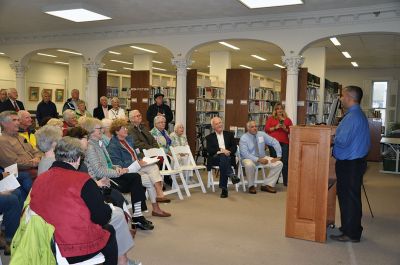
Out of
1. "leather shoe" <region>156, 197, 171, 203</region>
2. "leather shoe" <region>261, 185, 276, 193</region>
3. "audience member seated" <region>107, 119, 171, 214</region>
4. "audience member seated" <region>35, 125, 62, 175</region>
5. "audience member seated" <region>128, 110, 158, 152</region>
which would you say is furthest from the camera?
"leather shoe" <region>261, 185, 276, 193</region>

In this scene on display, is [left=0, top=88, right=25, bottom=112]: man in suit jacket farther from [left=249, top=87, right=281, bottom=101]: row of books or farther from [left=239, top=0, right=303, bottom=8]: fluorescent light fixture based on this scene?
[left=249, top=87, right=281, bottom=101]: row of books

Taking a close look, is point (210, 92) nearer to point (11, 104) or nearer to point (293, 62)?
point (293, 62)

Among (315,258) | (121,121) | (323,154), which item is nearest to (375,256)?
(315,258)

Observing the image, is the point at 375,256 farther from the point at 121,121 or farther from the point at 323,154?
the point at 121,121

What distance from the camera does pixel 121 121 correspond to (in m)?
4.99

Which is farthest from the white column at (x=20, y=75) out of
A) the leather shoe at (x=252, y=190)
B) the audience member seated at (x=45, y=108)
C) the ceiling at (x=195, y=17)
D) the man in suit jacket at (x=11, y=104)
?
the leather shoe at (x=252, y=190)

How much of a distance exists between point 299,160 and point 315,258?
3.41 ft

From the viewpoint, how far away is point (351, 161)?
4.31 metres

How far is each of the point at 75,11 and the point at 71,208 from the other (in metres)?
6.14

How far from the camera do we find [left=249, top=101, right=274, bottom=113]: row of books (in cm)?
1028

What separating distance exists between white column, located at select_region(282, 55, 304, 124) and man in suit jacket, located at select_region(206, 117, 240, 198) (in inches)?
75.3

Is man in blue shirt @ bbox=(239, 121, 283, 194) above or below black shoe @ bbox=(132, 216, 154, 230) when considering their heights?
above

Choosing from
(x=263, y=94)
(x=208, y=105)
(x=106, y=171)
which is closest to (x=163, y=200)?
(x=106, y=171)

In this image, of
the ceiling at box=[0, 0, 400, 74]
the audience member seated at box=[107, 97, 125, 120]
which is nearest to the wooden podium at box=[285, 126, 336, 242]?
the ceiling at box=[0, 0, 400, 74]
